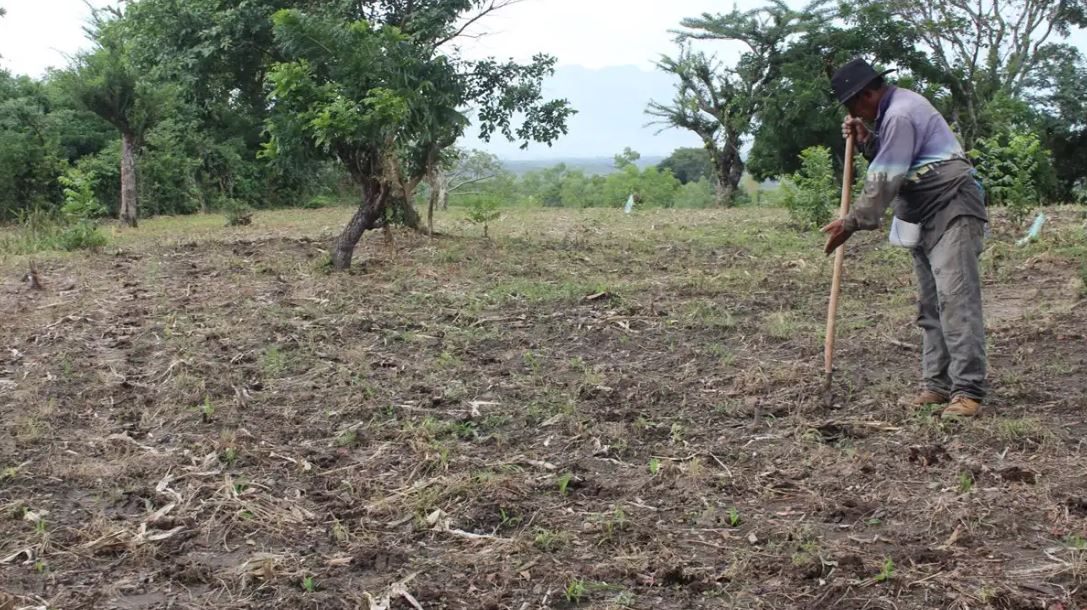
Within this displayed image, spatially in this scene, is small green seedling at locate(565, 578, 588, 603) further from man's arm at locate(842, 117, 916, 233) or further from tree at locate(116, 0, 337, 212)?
tree at locate(116, 0, 337, 212)

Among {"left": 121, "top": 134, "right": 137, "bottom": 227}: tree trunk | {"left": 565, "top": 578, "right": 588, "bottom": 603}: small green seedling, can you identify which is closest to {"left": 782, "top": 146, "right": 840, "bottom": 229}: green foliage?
{"left": 565, "top": 578, "right": 588, "bottom": 603}: small green seedling

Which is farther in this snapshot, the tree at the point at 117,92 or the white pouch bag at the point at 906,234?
the tree at the point at 117,92

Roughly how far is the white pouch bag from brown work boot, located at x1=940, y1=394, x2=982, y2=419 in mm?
769

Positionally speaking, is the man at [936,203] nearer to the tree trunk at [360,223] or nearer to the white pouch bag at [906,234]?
the white pouch bag at [906,234]

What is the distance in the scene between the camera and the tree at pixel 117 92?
46.3ft

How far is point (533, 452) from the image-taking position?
4.21 metres

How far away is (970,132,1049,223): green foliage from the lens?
10.3m

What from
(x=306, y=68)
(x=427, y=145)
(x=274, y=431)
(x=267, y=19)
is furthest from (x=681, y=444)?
(x=267, y=19)

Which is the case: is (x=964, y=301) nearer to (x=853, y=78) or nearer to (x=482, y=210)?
(x=853, y=78)

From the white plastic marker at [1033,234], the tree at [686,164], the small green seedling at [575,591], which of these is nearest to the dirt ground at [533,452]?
the small green seedling at [575,591]

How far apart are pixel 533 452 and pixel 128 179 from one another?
43.8ft

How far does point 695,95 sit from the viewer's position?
27.6 m

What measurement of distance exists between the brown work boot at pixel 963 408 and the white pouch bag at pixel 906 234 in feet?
2.52

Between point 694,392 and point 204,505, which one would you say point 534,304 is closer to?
point 694,392
